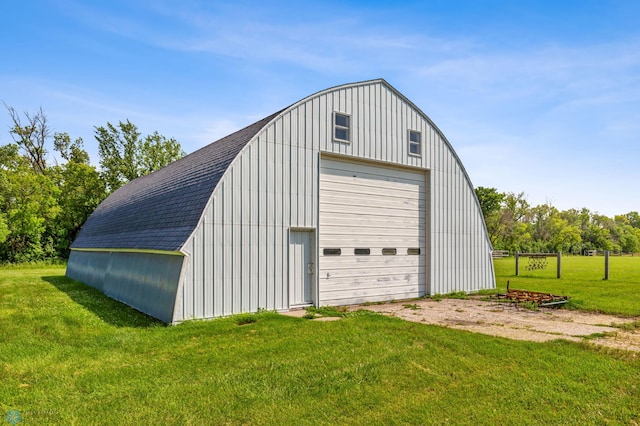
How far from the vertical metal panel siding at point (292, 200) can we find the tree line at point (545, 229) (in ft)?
121

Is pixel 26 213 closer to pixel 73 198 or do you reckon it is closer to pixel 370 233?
pixel 73 198

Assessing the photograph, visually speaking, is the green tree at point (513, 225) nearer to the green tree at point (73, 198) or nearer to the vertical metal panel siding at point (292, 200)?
the vertical metal panel siding at point (292, 200)

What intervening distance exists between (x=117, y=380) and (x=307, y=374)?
103 inches

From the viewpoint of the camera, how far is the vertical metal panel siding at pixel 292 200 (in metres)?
9.38

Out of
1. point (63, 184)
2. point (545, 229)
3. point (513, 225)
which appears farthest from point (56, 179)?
point (545, 229)

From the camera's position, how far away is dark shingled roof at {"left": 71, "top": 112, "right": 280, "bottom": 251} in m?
9.86

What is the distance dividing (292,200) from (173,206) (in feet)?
11.5

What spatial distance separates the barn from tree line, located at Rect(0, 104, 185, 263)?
59.3 feet

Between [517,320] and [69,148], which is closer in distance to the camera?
[517,320]

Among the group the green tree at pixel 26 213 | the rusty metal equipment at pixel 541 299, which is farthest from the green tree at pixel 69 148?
the rusty metal equipment at pixel 541 299

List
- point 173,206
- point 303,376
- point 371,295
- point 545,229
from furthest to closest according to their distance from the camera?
point 545,229 → point 371,295 → point 173,206 → point 303,376

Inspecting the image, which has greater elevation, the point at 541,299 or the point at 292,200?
the point at 292,200

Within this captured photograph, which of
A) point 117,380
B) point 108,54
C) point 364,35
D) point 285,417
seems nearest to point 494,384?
point 285,417

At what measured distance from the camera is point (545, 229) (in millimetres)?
64812
